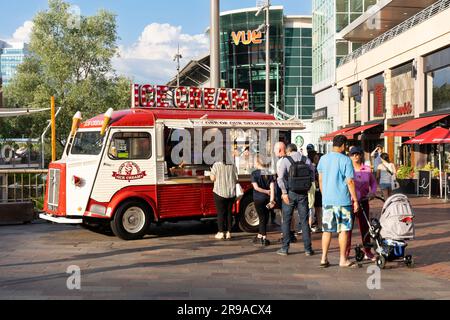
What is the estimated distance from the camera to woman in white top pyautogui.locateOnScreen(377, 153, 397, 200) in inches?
551

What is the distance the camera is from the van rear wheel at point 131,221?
423 inches

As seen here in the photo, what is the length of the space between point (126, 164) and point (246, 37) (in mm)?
59419

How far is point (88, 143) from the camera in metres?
11.3

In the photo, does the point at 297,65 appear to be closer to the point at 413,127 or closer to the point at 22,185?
the point at 413,127

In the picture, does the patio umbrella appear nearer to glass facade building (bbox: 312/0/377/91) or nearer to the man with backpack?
the man with backpack

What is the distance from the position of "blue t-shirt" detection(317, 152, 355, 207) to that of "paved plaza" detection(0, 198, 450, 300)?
96cm

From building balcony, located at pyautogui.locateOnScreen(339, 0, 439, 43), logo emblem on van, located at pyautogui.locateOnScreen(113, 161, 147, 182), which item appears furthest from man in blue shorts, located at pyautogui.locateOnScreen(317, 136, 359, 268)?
building balcony, located at pyautogui.locateOnScreen(339, 0, 439, 43)

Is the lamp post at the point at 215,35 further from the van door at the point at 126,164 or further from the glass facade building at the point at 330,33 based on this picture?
the glass facade building at the point at 330,33

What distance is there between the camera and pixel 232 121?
1182 cm

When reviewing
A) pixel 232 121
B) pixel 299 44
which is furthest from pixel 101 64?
pixel 299 44

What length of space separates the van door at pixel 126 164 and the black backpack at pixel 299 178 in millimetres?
3175

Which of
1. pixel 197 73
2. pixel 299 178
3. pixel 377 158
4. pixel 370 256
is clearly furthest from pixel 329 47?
pixel 370 256

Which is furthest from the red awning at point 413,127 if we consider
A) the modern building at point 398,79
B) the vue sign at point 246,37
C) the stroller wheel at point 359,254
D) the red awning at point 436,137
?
the vue sign at point 246,37
